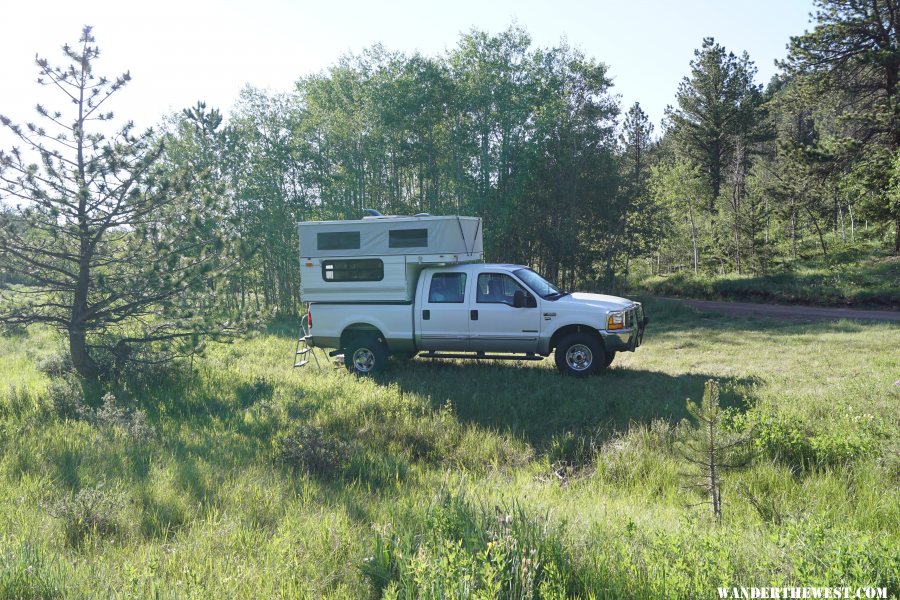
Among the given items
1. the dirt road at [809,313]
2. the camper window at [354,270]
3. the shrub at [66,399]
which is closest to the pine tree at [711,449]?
the camper window at [354,270]

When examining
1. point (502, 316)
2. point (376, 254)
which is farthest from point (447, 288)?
point (376, 254)

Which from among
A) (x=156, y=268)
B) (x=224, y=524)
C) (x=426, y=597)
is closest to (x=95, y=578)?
(x=224, y=524)

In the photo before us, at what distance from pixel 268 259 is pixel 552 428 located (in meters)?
24.2

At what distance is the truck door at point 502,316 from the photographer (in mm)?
10664

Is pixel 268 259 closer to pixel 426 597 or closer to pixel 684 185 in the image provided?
pixel 684 185

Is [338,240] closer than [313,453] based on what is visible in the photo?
No

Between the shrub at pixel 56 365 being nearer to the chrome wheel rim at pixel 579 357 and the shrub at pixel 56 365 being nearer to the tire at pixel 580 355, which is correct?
the tire at pixel 580 355

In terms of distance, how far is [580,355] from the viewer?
10555 mm

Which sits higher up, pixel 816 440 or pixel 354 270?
pixel 354 270

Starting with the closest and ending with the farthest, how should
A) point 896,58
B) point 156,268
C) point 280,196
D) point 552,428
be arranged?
1. point 552,428
2. point 156,268
3. point 896,58
4. point 280,196

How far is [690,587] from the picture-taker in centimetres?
331

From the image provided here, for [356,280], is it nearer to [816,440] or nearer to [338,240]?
[338,240]

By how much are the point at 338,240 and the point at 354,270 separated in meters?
0.68

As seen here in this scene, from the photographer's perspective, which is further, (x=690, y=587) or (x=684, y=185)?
(x=684, y=185)
